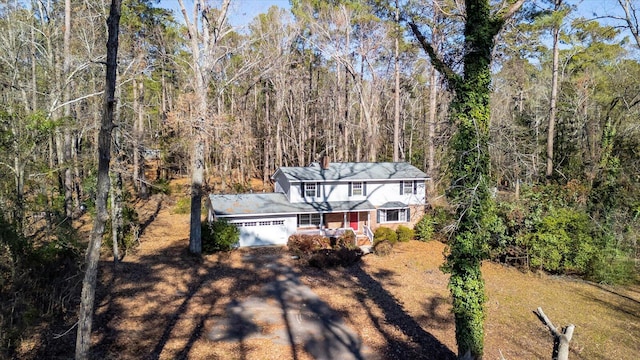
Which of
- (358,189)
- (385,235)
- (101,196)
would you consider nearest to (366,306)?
(385,235)

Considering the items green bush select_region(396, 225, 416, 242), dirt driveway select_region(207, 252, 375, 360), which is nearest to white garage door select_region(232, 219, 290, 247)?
dirt driveway select_region(207, 252, 375, 360)

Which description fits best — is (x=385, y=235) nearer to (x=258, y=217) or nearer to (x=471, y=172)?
(x=258, y=217)

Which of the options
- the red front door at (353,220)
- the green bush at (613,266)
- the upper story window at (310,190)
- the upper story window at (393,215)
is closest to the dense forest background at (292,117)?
the green bush at (613,266)

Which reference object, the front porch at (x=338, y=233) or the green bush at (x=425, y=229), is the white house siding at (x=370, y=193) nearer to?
the green bush at (x=425, y=229)

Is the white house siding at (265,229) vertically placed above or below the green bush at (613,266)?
above

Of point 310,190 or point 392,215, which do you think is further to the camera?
point 392,215

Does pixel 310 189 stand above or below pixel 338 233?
above
